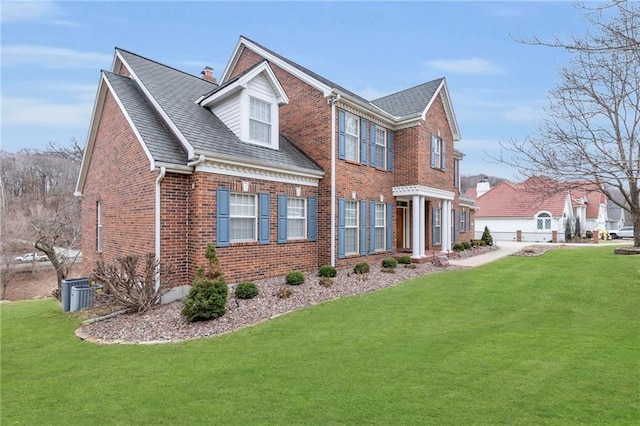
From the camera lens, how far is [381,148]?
51.5 ft

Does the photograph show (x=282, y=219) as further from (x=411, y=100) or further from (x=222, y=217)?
(x=411, y=100)

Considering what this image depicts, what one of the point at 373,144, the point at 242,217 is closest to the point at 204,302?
the point at 242,217

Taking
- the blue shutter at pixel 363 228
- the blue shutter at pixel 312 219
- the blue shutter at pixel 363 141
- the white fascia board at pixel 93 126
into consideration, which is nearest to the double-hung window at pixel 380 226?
the blue shutter at pixel 363 228

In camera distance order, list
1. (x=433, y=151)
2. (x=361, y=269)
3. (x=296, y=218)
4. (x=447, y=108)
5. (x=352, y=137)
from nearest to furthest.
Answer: (x=296, y=218) < (x=361, y=269) < (x=352, y=137) < (x=433, y=151) < (x=447, y=108)

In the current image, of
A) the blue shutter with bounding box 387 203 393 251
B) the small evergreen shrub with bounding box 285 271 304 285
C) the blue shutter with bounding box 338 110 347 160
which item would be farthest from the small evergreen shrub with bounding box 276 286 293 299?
the blue shutter with bounding box 387 203 393 251

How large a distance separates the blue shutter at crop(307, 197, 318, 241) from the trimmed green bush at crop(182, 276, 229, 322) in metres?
5.47

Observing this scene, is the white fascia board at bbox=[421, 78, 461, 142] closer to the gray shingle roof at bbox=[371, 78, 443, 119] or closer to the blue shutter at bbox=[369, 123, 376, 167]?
the gray shingle roof at bbox=[371, 78, 443, 119]

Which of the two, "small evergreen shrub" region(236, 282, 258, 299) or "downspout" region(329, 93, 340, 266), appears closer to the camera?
"small evergreen shrub" region(236, 282, 258, 299)

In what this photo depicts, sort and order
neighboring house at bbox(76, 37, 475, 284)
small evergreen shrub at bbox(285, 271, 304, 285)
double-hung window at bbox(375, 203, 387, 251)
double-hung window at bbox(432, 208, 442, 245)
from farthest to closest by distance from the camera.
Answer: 1. double-hung window at bbox(432, 208, 442, 245)
2. double-hung window at bbox(375, 203, 387, 251)
3. small evergreen shrub at bbox(285, 271, 304, 285)
4. neighboring house at bbox(76, 37, 475, 284)

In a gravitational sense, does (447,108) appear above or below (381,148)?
above

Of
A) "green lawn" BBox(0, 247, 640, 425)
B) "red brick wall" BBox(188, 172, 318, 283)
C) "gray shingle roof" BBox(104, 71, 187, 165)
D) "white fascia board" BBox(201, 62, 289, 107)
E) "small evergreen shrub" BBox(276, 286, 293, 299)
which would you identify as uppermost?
"white fascia board" BBox(201, 62, 289, 107)

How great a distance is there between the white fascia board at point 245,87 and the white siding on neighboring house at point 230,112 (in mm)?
186

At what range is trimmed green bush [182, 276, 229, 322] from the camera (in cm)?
759

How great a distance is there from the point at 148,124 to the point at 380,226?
32.2 ft
